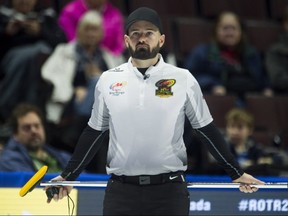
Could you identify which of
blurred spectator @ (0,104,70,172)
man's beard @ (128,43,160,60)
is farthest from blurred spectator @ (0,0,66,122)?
man's beard @ (128,43,160,60)

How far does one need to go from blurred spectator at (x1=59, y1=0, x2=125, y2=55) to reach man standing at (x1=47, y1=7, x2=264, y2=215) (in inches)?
172

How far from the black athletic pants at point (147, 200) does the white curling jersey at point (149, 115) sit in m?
0.09

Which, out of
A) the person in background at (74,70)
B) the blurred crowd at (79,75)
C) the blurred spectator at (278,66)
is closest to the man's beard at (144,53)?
the blurred crowd at (79,75)

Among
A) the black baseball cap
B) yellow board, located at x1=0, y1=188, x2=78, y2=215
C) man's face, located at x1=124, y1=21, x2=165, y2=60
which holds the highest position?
the black baseball cap

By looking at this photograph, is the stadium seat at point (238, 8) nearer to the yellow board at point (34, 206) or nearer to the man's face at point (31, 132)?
the man's face at point (31, 132)

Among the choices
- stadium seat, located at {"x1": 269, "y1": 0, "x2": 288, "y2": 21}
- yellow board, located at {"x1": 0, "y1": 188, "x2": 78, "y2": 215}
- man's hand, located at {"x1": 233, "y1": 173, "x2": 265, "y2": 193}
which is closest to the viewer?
man's hand, located at {"x1": 233, "y1": 173, "x2": 265, "y2": 193}

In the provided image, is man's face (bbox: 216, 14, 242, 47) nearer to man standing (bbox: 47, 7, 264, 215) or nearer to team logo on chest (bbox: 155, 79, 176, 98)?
man standing (bbox: 47, 7, 264, 215)

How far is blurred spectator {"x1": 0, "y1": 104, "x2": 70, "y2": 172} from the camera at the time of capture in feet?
24.5

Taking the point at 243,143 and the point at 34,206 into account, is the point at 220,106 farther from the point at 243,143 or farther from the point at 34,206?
the point at 34,206

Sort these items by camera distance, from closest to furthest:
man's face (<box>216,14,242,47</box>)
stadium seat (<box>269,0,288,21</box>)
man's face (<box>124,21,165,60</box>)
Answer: man's face (<box>124,21,165,60</box>)
man's face (<box>216,14,242,47</box>)
stadium seat (<box>269,0,288,21</box>)

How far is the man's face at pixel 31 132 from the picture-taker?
7.88m

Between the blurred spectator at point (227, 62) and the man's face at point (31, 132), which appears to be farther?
the blurred spectator at point (227, 62)

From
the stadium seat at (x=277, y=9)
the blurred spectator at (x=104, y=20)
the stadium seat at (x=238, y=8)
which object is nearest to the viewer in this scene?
the blurred spectator at (x=104, y=20)

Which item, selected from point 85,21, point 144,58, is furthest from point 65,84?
point 144,58
